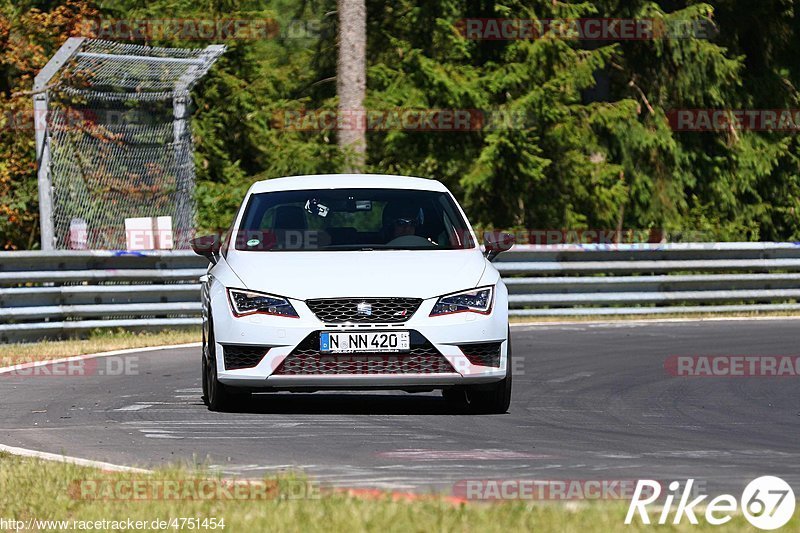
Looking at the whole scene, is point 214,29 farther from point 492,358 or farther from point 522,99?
point 492,358

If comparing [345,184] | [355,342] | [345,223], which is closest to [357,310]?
[355,342]

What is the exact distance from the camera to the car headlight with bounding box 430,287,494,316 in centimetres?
1031

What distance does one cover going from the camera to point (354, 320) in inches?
402

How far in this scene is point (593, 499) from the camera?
22.5 feet

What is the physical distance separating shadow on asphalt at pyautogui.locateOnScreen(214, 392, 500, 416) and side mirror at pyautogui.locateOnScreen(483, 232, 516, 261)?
1121mm

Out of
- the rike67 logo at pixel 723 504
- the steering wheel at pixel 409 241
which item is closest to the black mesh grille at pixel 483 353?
the steering wheel at pixel 409 241

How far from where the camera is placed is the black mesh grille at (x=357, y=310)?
10.2 meters

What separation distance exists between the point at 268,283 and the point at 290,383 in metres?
0.66

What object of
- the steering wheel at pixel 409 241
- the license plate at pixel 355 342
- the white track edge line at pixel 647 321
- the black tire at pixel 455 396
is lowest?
the white track edge line at pixel 647 321

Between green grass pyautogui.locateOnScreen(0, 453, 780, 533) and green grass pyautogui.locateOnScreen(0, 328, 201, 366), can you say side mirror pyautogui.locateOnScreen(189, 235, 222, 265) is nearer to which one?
green grass pyautogui.locateOnScreen(0, 453, 780, 533)

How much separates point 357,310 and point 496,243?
1569 millimetres

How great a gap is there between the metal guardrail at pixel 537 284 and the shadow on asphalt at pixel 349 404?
20.2ft

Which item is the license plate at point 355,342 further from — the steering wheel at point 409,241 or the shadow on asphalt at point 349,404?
the steering wheel at point 409,241

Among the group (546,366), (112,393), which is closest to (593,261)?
(546,366)
